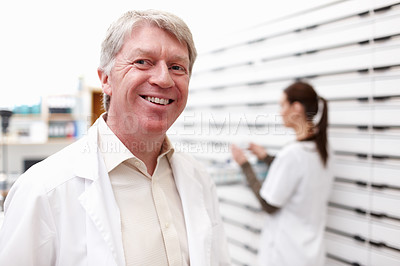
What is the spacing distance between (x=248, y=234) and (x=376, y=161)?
1.38 meters

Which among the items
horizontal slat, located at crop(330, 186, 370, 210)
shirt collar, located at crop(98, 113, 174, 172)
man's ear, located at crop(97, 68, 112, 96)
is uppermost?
man's ear, located at crop(97, 68, 112, 96)

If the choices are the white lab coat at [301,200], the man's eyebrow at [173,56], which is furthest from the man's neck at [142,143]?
the white lab coat at [301,200]

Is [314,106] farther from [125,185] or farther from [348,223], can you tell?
[125,185]

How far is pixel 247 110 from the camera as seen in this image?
105 inches

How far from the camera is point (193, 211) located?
135 cm

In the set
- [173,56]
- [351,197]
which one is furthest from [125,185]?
[351,197]

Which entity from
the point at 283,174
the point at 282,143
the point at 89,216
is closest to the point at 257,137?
the point at 282,143

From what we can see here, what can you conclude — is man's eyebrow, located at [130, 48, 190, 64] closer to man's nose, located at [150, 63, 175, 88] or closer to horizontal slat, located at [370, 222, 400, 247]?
man's nose, located at [150, 63, 175, 88]

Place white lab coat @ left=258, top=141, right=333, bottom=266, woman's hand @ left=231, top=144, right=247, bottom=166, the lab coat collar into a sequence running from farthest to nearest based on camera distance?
woman's hand @ left=231, top=144, right=247, bottom=166, white lab coat @ left=258, top=141, right=333, bottom=266, the lab coat collar

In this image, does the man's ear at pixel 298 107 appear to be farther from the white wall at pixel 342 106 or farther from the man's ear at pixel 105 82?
the man's ear at pixel 105 82

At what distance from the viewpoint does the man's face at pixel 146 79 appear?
116cm

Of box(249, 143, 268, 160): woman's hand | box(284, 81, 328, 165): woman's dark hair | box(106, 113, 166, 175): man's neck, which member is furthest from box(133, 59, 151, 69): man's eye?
box(249, 143, 268, 160): woman's hand

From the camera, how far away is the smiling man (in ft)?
3.27

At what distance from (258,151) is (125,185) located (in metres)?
1.44
